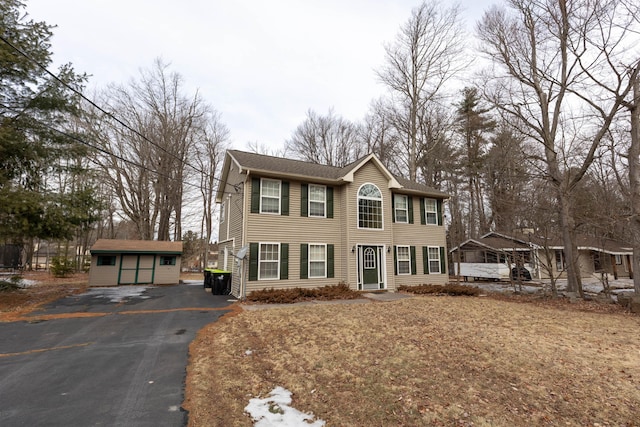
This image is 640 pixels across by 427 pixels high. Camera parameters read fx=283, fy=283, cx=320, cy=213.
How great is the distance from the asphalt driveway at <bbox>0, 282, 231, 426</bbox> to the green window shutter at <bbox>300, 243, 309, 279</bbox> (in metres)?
3.77

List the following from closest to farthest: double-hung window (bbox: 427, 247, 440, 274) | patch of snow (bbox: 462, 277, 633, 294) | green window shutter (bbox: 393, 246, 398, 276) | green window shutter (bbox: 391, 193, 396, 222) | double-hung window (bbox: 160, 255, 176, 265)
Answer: green window shutter (bbox: 393, 246, 398, 276) < green window shutter (bbox: 391, 193, 396, 222) < patch of snow (bbox: 462, 277, 633, 294) < double-hung window (bbox: 427, 247, 440, 274) < double-hung window (bbox: 160, 255, 176, 265)

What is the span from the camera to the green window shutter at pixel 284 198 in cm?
1179

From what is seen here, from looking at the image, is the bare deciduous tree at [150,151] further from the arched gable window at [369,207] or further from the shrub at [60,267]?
the arched gable window at [369,207]

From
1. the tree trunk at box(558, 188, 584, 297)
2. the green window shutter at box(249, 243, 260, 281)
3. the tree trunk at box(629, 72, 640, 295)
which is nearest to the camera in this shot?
the tree trunk at box(629, 72, 640, 295)

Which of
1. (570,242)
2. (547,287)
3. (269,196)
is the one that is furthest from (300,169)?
(547,287)

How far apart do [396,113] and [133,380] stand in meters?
23.0

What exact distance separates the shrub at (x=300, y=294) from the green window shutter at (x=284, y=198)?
3.18 metres

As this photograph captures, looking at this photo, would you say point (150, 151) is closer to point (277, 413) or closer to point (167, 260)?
point (167, 260)

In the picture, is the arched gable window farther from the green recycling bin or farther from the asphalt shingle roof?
the green recycling bin

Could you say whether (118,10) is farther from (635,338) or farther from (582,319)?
(582,319)

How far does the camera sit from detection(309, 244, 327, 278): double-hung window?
12023 mm

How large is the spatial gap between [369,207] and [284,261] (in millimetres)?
4668

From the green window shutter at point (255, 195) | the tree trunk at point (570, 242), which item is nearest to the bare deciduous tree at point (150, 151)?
the green window shutter at point (255, 195)

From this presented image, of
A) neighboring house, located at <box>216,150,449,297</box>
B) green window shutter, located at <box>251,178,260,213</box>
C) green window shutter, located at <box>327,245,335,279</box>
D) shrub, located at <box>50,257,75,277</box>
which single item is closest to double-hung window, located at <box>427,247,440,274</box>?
neighboring house, located at <box>216,150,449,297</box>
